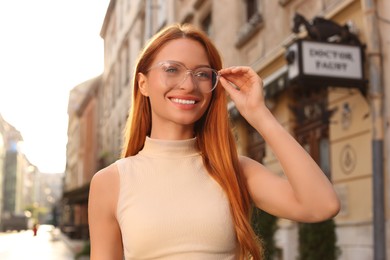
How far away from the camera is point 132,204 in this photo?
1823 mm

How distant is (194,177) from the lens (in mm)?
1877

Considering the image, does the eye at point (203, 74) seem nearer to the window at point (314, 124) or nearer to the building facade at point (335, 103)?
the building facade at point (335, 103)

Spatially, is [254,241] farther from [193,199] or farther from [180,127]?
[180,127]

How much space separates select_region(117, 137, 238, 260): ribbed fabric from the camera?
1.77m

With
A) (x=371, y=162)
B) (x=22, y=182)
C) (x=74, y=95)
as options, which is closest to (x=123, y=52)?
(x=371, y=162)

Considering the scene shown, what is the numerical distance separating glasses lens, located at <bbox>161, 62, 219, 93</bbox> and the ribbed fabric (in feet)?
0.63

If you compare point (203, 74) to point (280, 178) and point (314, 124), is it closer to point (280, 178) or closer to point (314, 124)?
point (280, 178)

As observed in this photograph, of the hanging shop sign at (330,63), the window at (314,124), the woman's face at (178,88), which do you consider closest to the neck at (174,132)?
the woman's face at (178,88)

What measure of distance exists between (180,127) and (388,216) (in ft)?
16.3

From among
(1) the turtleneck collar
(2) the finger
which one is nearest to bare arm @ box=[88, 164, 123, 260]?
(1) the turtleneck collar

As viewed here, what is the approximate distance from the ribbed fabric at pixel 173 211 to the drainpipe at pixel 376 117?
484 centimetres

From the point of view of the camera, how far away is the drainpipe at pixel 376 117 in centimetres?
630

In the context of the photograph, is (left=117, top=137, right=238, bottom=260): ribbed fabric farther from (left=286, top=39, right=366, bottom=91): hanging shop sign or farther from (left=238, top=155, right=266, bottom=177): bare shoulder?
(left=286, top=39, right=366, bottom=91): hanging shop sign

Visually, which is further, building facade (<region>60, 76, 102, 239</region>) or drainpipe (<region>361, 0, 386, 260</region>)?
building facade (<region>60, 76, 102, 239</region>)
